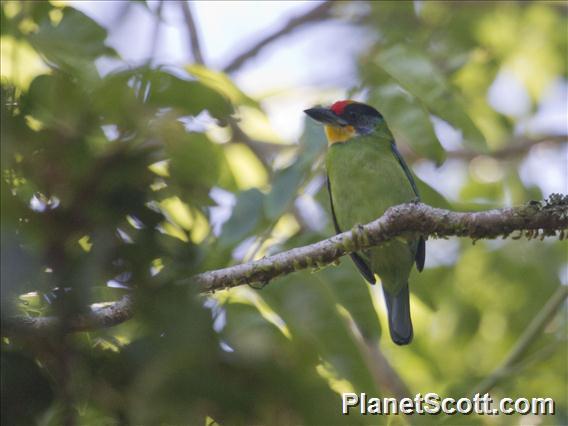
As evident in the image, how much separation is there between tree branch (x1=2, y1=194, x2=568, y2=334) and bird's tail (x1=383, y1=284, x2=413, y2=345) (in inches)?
56.9

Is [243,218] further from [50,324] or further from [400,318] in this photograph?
[50,324]

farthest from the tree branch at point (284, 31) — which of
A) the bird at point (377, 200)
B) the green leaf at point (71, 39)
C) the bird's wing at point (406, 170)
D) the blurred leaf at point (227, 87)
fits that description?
the green leaf at point (71, 39)

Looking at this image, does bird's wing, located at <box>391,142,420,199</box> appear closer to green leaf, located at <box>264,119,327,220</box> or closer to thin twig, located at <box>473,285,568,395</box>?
green leaf, located at <box>264,119,327,220</box>

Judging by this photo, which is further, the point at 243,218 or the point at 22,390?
the point at 243,218

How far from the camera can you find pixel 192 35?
615 centimetres

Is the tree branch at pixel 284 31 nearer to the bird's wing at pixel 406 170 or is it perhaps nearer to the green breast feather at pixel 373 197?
the bird's wing at pixel 406 170

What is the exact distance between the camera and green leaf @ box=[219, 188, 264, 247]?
3275 mm

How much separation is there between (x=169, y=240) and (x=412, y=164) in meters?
5.79

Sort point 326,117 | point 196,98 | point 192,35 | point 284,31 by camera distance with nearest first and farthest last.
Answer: point 196,98
point 326,117
point 192,35
point 284,31

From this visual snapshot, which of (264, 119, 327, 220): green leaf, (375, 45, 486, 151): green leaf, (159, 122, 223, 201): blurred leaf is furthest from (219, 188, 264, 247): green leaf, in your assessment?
(159, 122, 223, 201): blurred leaf

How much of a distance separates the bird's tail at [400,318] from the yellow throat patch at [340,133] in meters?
0.85

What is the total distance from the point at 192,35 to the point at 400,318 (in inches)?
107

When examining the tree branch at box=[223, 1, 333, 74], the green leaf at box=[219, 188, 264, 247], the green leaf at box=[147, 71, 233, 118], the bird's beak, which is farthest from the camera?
the tree branch at box=[223, 1, 333, 74]

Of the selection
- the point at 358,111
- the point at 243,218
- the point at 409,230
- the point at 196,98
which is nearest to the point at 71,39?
the point at 196,98
